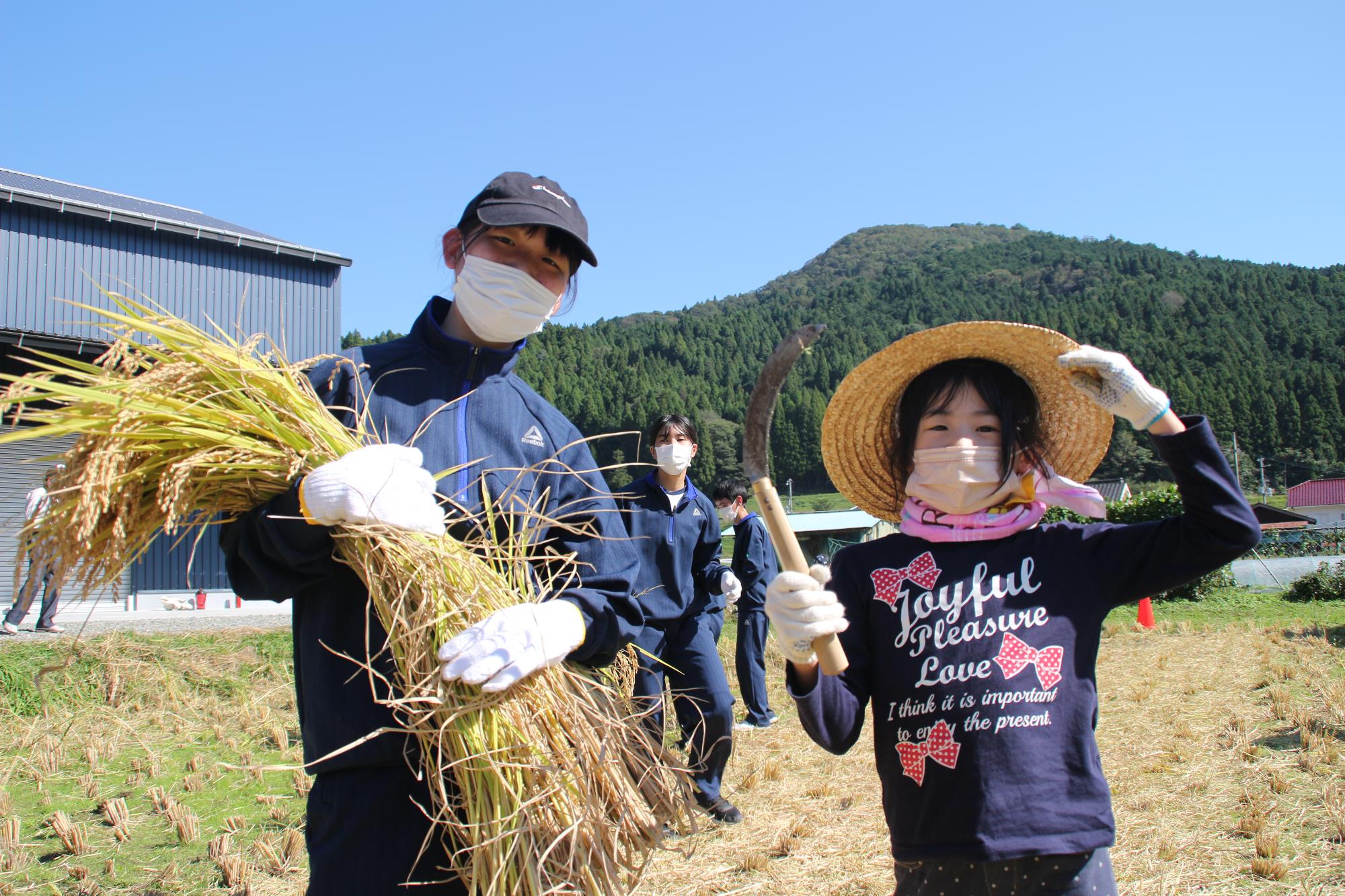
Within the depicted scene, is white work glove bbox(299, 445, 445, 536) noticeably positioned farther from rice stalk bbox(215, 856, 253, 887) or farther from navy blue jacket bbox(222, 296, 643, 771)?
rice stalk bbox(215, 856, 253, 887)

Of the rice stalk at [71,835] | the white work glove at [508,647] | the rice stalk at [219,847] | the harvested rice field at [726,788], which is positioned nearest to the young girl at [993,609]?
the white work glove at [508,647]

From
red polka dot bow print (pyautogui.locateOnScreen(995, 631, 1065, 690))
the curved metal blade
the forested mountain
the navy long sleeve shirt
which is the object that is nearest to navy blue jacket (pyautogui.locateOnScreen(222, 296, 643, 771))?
the curved metal blade

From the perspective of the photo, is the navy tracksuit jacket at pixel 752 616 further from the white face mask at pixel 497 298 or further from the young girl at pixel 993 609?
the white face mask at pixel 497 298

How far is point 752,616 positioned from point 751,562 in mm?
357

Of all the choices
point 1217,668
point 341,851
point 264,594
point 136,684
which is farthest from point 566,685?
point 1217,668

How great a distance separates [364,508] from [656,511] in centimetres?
306

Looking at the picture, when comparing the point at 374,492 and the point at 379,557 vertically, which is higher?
the point at 374,492

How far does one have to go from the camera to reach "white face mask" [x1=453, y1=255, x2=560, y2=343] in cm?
192

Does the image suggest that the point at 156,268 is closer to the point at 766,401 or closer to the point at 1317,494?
the point at 766,401

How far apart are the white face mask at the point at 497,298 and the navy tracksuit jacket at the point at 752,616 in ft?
13.6

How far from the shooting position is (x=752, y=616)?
5926 millimetres

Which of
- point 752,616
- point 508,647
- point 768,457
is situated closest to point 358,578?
point 508,647

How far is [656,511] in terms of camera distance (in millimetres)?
4523

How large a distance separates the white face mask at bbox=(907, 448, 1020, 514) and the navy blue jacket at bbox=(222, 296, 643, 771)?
0.63m
